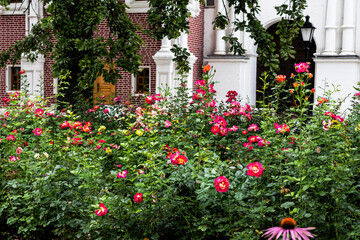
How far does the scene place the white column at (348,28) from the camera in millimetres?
19688

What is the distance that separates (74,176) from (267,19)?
17.1 m

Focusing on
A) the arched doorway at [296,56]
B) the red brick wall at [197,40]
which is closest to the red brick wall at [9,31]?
the red brick wall at [197,40]

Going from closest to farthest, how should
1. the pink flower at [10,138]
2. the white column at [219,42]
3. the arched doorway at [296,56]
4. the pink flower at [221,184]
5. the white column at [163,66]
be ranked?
1. the pink flower at [221,184]
2. the pink flower at [10,138]
3. the white column at [163,66]
4. the arched doorway at [296,56]
5. the white column at [219,42]

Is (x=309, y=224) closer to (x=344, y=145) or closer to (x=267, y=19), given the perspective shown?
(x=344, y=145)

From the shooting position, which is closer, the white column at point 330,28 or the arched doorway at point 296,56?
the white column at point 330,28

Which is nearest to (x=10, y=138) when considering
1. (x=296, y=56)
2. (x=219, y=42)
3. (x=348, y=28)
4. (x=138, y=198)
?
(x=138, y=198)

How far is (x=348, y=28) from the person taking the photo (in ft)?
64.8

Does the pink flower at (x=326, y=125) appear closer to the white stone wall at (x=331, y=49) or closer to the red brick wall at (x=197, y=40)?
the white stone wall at (x=331, y=49)

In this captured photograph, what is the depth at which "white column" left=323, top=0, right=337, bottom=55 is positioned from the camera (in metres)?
19.9

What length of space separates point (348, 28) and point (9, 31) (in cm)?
1201

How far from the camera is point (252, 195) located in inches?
166

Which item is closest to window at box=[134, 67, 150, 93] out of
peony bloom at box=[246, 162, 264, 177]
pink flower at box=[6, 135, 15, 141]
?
pink flower at box=[6, 135, 15, 141]

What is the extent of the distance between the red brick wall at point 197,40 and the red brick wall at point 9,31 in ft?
19.6

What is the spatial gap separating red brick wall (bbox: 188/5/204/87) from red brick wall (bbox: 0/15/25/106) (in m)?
5.98
